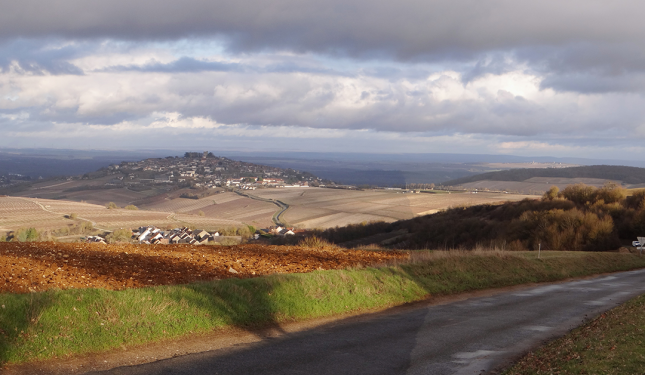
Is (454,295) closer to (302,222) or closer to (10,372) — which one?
→ (10,372)

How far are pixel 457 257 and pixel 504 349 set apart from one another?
968 cm

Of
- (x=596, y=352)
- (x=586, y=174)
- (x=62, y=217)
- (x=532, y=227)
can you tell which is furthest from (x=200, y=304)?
(x=586, y=174)

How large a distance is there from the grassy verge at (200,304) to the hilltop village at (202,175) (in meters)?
113

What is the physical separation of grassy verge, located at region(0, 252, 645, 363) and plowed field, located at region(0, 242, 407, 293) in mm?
1123

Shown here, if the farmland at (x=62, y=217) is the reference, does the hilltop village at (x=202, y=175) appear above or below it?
above

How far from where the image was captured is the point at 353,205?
295 feet

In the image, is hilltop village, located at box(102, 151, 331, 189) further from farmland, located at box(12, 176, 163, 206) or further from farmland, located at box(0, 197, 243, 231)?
farmland, located at box(0, 197, 243, 231)

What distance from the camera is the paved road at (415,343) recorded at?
842cm

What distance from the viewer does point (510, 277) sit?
19641mm

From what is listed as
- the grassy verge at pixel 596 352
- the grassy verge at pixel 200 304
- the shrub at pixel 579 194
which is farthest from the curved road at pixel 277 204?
the grassy verge at pixel 596 352

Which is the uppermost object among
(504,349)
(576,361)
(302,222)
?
(576,361)

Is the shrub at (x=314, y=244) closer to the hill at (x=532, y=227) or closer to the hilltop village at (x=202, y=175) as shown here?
the hill at (x=532, y=227)

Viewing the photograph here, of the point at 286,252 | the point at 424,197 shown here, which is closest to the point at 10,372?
the point at 286,252

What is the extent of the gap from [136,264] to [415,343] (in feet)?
25.0
